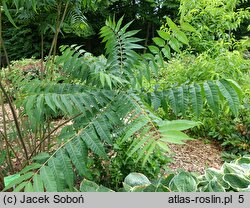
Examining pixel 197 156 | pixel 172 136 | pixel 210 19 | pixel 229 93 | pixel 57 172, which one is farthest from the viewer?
pixel 210 19

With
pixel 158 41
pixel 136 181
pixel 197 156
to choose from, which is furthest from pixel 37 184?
pixel 197 156

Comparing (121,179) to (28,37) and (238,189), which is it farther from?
(28,37)

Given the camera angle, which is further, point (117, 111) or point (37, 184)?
point (117, 111)

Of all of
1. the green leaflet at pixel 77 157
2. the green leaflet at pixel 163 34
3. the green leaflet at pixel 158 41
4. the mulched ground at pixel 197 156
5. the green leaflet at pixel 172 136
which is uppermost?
the green leaflet at pixel 163 34

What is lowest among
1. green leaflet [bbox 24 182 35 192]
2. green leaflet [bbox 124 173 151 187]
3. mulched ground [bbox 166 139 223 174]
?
mulched ground [bbox 166 139 223 174]

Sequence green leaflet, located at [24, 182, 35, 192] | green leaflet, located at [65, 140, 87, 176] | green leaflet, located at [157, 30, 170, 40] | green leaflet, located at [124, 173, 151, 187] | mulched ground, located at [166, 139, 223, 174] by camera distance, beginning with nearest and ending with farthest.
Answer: green leaflet, located at [24, 182, 35, 192], green leaflet, located at [65, 140, 87, 176], green leaflet, located at [157, 30, 170, 40], green leaflet, located at [124, 173, 151, 187], mulched ground, located at [166, 139, 223, 174]

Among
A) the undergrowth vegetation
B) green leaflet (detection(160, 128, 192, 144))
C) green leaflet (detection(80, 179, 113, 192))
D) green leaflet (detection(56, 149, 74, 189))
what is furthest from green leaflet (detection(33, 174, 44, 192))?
green leaflet (detection(160, 128, 192, 144))

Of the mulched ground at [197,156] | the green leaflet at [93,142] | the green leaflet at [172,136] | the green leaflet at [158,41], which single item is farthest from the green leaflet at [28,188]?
the mulched ground at [197,156]

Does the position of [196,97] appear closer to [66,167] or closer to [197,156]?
[66,167]

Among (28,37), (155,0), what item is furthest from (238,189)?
(155,0)

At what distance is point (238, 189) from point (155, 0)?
9.20 meters

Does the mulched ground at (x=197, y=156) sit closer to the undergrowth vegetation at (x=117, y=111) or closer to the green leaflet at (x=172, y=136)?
the undergrowth vegetation at (x=117, y=111)

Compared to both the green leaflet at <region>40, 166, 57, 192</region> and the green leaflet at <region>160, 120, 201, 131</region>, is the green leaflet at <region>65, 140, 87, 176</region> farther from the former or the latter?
the green leaflet at <region>160, 120, 201, 131</region>
